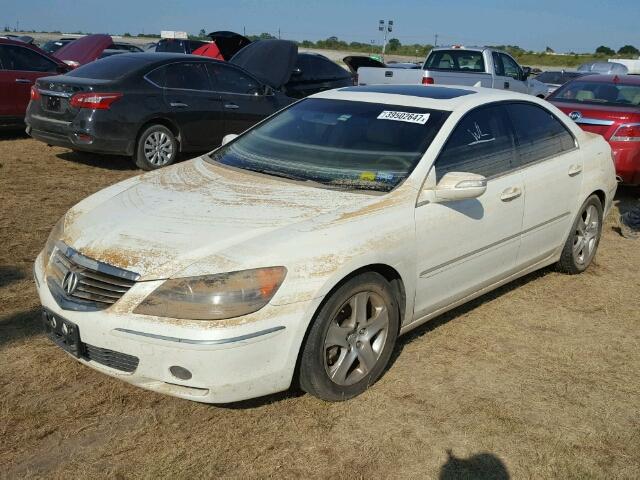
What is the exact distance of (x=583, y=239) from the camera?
546 cm

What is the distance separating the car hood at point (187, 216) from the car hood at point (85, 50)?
35.9 ft

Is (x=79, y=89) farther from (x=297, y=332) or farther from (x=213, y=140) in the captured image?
(x=297, y=332)

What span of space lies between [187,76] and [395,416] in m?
6.80

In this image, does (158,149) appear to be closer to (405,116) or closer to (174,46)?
(405,116)

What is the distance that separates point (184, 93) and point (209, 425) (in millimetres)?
6470

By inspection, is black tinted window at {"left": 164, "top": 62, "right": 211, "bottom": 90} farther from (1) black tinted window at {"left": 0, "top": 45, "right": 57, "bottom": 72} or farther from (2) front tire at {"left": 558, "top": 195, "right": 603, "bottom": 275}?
(2) front tire at {"left": 558, "top": 195, "right": 603, "bottom": 275}

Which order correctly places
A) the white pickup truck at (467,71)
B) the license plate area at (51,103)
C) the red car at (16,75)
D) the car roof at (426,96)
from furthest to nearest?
the white pickup truck at (467,71) → the red car at (16,75) → the license plate area at (51,103) → the car roof at (426,96)

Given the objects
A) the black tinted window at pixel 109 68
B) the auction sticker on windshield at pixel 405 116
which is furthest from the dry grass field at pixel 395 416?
the black tinted window at pixel 109 68

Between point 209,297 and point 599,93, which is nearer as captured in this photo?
point 209,297

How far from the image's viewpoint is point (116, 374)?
3119 mm

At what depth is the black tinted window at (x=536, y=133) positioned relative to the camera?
184 inches

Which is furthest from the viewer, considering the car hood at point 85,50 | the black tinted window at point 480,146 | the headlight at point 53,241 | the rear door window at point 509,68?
the rear door window at point 509,68

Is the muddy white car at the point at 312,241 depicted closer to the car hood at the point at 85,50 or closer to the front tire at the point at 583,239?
the front tire at the point at 583,239

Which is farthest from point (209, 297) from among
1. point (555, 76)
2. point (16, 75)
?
point (555, 76)
